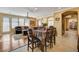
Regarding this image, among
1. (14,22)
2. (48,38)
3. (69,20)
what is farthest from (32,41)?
(69,20)

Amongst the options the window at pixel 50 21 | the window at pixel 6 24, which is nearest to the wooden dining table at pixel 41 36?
the window at pixel 50 21

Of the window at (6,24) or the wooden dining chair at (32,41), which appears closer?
the window at (6,24)

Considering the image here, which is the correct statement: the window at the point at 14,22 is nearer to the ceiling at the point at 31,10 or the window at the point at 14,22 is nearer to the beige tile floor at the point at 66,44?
the ceiling at the point at 31,10

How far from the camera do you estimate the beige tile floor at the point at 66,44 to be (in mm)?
2354

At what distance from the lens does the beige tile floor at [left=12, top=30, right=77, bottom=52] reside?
7.72ft

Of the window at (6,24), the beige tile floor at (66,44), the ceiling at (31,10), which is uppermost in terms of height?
the ceiling at (31,10)

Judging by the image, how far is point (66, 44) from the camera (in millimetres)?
2383

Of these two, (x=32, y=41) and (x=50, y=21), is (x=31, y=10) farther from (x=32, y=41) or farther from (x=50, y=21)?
(x=32, y=41)

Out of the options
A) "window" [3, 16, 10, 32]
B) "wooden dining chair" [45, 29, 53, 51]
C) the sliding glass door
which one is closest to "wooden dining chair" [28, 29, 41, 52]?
"wooden dining chair" [45, 29, 53, 51]

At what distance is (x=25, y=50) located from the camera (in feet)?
7.81

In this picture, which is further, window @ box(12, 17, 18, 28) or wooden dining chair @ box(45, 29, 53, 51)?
wooden dining chair @ box(45, 29, 53, 51)

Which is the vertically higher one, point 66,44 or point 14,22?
point 14,22

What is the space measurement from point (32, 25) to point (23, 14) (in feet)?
1.02

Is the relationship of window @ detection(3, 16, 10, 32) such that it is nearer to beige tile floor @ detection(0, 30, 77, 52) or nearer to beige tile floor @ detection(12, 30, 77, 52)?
beige tile floor @ detection(0, 30, 77, 52)
